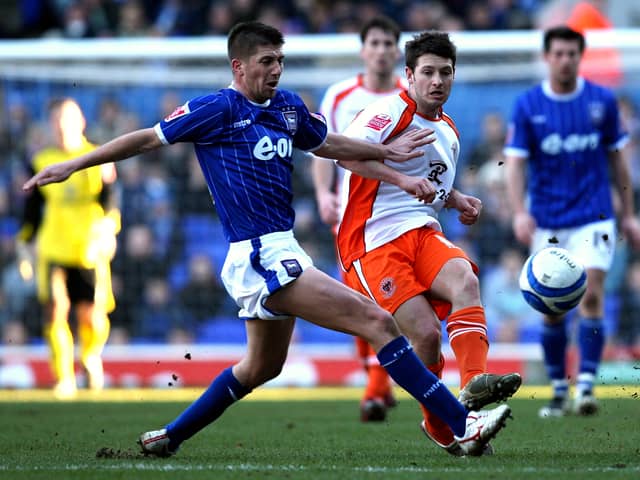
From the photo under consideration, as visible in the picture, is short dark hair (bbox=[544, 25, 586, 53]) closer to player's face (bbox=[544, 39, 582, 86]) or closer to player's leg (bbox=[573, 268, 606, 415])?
player's face (bbox=[544, 39, 582, 86])

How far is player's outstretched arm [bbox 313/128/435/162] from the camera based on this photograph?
20.3 ft

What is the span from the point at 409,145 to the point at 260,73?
88cm

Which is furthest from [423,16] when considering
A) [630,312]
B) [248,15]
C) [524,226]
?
[524,226]

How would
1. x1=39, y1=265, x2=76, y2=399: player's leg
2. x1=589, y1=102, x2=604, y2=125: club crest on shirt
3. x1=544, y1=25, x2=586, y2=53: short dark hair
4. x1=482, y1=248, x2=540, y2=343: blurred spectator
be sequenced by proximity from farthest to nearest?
x1=482, y1=248, x2=540, y2=343: blurred spectator → x1=39, y1=265, x2=76, y2=399: player's leg → x1=589, y1=102, x2=604, y2=125: club crest on shirt → x1=544, y1=25, x2=586, y2=53: short dark hair

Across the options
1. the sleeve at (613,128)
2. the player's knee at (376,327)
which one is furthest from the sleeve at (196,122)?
the sleeve at (613,128)

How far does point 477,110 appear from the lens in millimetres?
14203

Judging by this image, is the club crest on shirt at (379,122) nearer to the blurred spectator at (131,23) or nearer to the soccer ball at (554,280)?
the soccer ball at (554,280)

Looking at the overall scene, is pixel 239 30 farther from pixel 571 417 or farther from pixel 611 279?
pixel 611 279

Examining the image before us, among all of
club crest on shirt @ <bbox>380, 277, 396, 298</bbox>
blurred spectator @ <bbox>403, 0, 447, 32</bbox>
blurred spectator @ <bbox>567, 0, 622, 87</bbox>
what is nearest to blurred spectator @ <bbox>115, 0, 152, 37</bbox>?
blurred spectator @ <bbox>403, 0, 447, 32</bbox>

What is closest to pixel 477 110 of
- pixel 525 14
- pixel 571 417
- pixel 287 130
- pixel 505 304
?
pixel 505 304

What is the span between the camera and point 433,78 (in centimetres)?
633

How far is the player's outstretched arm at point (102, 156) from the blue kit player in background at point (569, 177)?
3862 millimetres

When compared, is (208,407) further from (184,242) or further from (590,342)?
(184,242)

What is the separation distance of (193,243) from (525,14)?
602 cm
